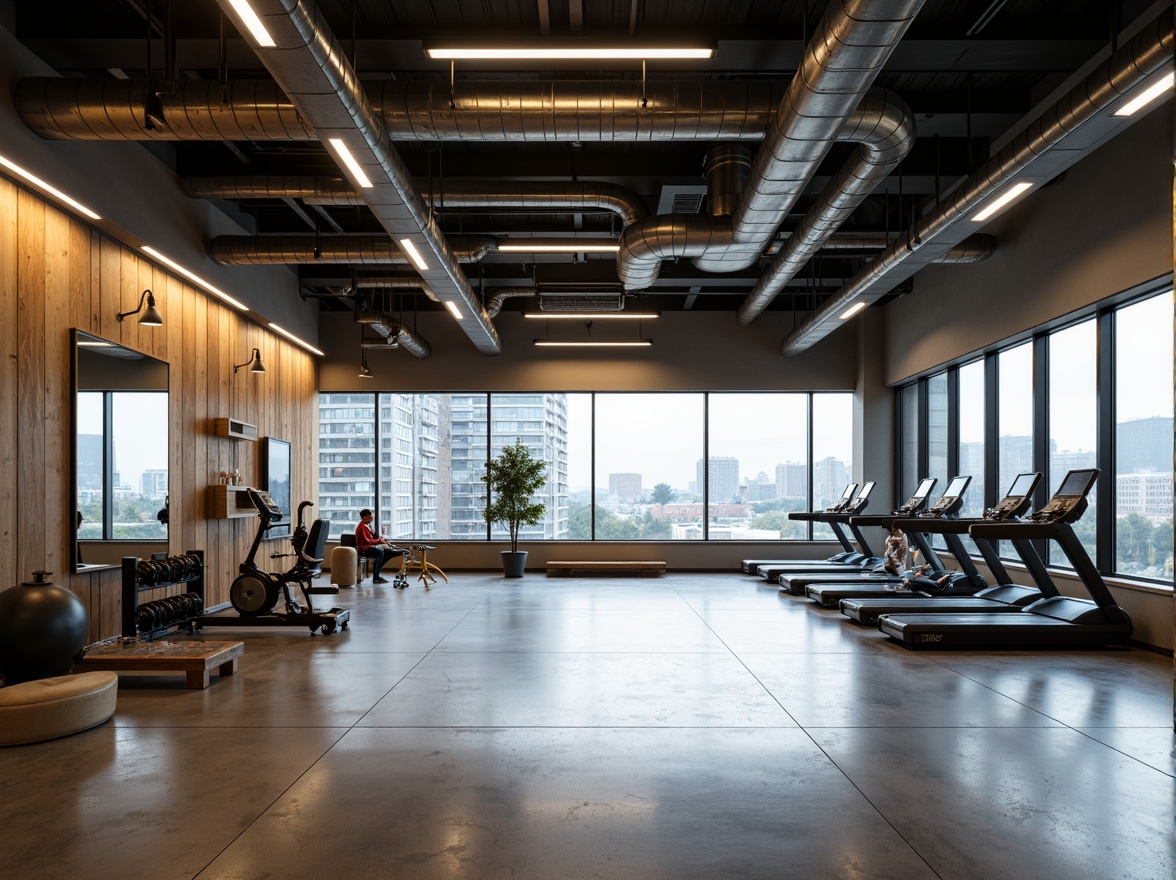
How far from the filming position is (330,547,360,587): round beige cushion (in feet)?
38.1

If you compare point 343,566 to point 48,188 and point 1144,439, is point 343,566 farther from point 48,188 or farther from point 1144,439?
point 1144,439

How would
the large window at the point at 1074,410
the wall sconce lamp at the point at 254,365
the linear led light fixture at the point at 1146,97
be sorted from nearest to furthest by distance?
the linear led light fixture at the point at 1146,97 < the large window at the point at 1074,410 < the wall sconce lamp at the point at 254,365

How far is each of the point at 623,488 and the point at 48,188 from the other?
9515 millimetres

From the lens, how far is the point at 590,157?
26.0 feet

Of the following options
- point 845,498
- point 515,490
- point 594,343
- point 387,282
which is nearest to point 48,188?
point 387,282

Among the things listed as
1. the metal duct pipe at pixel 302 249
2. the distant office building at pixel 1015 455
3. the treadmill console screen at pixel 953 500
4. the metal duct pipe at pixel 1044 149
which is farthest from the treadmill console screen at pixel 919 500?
the metal duct pipe at pixel 302 249

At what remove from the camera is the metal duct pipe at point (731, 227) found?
217 inches

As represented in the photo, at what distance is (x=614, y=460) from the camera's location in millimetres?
13906

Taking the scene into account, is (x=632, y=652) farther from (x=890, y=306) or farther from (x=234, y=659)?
(x=890, y=306)

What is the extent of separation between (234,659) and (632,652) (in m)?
2.96

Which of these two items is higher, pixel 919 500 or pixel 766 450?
pixel 766 450

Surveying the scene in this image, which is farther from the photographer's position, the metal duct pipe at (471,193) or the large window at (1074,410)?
the large window at (1074,410)

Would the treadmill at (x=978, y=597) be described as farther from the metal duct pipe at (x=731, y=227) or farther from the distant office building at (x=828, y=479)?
the distant office building at (x=828, y=479)

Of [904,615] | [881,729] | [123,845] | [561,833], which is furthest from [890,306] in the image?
[123,845]
